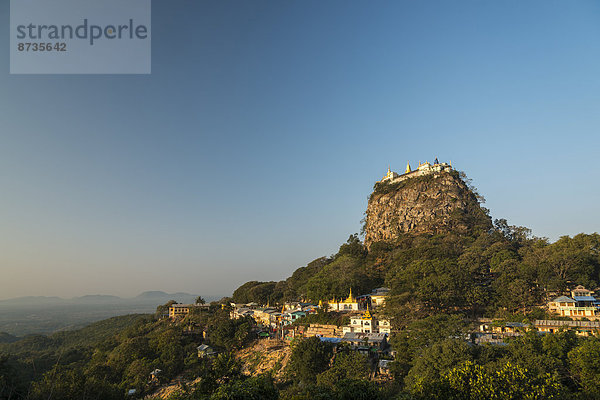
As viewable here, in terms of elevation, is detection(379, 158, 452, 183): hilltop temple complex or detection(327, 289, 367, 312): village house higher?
detection(379, 158, 452, 183): hilltop temple complex

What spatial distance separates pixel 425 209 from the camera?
208ft

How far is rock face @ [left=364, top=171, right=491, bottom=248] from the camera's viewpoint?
58625 millimetres

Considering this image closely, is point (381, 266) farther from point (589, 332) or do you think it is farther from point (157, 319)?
point (157, 319)

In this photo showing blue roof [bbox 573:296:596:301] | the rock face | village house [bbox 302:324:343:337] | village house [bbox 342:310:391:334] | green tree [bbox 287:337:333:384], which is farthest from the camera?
the rock face

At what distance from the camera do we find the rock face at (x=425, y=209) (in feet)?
192

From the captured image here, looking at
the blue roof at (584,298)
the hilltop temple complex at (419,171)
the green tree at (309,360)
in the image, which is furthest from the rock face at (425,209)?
the green tree at (309,360)

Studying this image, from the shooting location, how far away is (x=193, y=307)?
5700 centimetres

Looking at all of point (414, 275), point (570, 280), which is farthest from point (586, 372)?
point (570, 280)

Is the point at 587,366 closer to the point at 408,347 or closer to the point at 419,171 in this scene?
the point at 408,347

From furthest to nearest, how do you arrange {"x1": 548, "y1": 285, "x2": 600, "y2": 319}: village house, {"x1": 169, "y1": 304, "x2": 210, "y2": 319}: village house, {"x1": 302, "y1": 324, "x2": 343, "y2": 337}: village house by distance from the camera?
{"x1": 169, "y1": 304, "x2": 210, "y2": 319}: village house < {"x1": 302, "y1": 324, "x2": 343, "y2": 337}: village house < {"x1": 548, "y1": 285, "x2": 600, "y2": 319}: village house

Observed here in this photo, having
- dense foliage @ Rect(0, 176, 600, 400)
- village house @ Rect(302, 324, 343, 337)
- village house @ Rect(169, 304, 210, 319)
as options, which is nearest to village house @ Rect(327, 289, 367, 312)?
dense foliage @ Rect(0, 176, 600, 400)

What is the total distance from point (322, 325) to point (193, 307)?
101 ft

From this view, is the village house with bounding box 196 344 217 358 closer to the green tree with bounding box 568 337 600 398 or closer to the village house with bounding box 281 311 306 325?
the village house with bounding box 281 311 306 325

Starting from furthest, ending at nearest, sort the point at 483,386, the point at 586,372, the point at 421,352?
the point at 421,352 < the point at 586,372 < the point at 483,386
